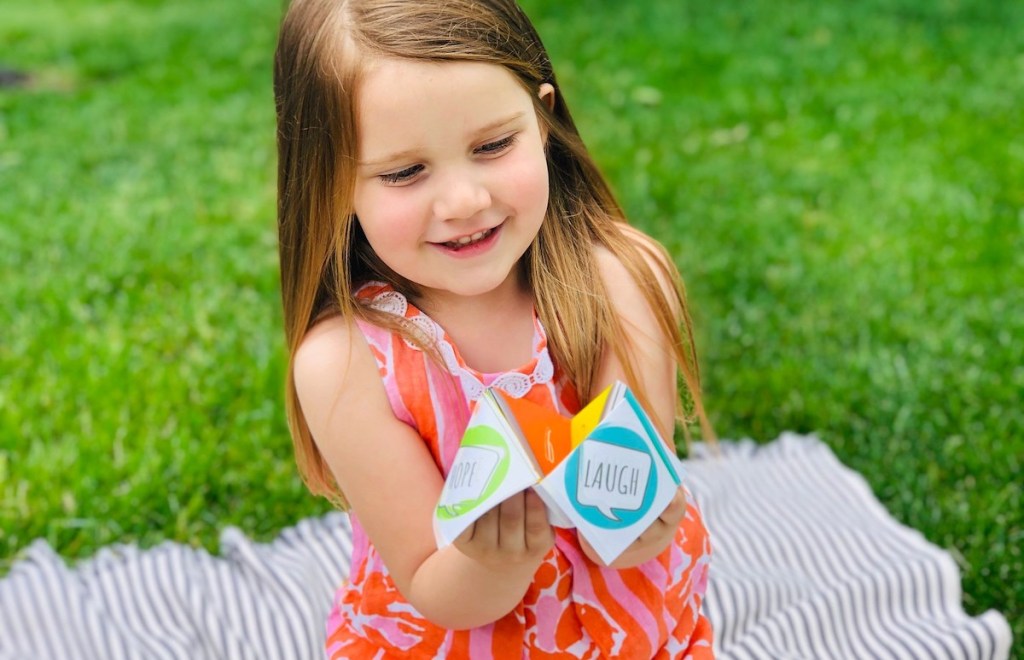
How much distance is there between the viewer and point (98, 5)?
28.3 feet

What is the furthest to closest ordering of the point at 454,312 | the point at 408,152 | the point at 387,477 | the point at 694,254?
the point at 694,254 → the point at 454,312 → the point at 387,477 → the point at 408,152

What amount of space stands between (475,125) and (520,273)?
1.34 ft

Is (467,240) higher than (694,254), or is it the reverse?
(467,240)

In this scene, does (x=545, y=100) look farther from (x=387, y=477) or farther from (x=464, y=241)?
(x=387, y=477)

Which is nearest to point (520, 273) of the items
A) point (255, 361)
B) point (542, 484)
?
point (542, 484)

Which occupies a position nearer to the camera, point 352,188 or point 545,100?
point 352,188

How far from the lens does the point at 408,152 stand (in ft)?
5.08

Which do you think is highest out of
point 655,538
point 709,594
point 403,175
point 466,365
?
point 403,175

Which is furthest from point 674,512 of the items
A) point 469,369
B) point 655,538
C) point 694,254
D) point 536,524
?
point 694,254

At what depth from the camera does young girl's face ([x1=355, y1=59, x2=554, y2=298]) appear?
1.53 meters

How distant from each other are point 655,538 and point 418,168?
655 mm

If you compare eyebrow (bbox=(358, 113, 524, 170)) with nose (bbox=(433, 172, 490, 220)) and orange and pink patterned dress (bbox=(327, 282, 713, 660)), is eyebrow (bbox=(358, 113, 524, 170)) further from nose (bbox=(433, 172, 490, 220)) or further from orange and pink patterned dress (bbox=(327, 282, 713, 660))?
orange and pink patterned dress (bbox=(327, 282, 713, 660))

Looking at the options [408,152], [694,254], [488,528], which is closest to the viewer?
[488,528]

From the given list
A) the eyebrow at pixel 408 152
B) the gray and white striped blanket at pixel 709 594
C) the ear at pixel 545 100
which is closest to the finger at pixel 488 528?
the eyebrow at pixel 408 152
